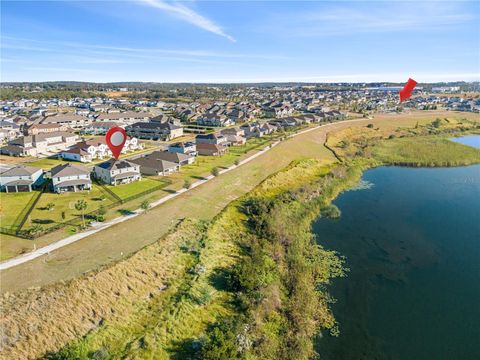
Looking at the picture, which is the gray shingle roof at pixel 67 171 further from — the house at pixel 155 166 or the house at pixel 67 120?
the house at pixel 67 120

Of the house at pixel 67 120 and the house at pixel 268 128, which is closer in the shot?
the house at pixel 268 128

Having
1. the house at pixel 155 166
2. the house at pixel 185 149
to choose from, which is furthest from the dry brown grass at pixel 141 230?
the house at pixel 185 149

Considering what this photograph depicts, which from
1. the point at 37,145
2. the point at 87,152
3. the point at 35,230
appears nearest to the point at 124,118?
the point at 37,145

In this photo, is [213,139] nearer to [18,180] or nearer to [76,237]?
[18,180]

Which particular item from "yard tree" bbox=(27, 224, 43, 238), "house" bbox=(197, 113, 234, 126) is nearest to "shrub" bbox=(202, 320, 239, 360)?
"yard tree" bbox=(27, 224, 43, 238)

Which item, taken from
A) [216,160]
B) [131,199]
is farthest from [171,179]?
[216,160]

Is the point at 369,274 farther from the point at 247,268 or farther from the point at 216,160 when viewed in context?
the point at 216,160
